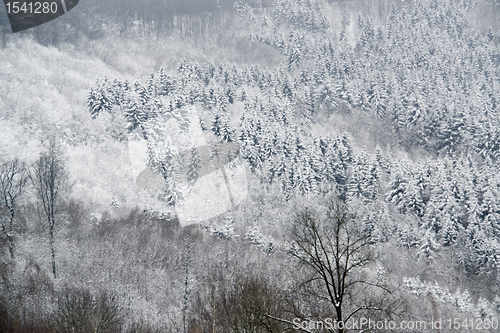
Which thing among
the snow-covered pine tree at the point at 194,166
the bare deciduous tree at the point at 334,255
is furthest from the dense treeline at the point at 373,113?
the bare deciduous tree at the point at 334,255

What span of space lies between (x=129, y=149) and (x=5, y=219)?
3255 cm

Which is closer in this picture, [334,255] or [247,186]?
[334,255]

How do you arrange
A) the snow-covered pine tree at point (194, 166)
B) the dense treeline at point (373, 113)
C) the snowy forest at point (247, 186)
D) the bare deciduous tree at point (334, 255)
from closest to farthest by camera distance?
1. the bare deciduous tree at point (334, 255)
2. the snowy forest at point (247, 186)
3. the dense treeline at point (373, 113)
4. the snow-covered pine tree at point (194, 166)

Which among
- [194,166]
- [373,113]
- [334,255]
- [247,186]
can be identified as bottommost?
[247,186]

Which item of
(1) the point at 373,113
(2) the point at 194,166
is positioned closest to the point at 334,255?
(2) the point at 194,166

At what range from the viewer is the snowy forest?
33469 mm

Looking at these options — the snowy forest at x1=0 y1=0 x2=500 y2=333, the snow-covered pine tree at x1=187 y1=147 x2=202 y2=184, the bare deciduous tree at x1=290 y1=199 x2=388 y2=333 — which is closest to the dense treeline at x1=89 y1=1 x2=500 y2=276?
the snowy forest at x1=0 y1=0 x2=500 y2=333

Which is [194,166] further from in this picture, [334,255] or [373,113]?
[373,113]

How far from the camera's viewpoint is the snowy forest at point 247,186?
3347cm

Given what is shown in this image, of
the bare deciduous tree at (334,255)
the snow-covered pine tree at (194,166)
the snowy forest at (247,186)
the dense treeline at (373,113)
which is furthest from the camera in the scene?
the snow-covered pine tree at (194,166)

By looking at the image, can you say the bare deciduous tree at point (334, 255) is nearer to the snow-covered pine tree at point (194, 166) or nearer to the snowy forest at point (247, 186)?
the snowy forest at point (247, 186)

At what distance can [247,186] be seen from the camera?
70.1m

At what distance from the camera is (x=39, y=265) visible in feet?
131

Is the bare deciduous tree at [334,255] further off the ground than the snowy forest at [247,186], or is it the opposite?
the bare deciduous tree at [334,255]
